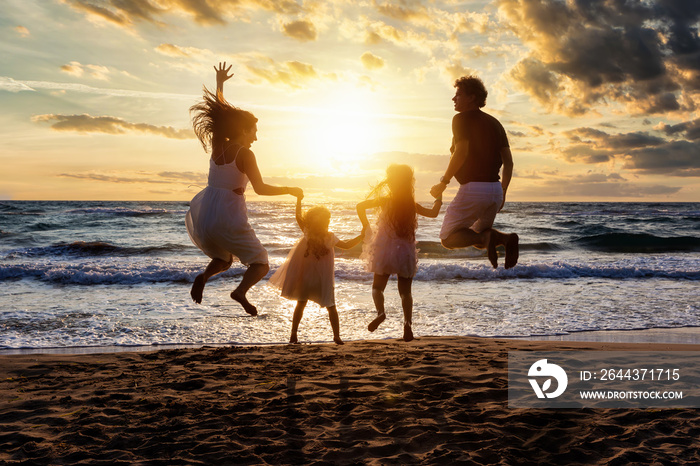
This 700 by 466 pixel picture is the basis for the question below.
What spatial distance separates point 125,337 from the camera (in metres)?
7.74

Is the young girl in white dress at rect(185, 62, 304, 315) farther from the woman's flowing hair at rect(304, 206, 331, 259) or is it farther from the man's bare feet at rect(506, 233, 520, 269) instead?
the man's bare feet at rect(506, 233, 520, 269)

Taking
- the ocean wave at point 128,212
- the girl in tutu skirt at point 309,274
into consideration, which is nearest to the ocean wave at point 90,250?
the girl in tutu skirt at point 309,274

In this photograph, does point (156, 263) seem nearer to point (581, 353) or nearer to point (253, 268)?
point (253, 268)

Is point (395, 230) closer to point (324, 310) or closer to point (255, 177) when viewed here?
point (255, 177)

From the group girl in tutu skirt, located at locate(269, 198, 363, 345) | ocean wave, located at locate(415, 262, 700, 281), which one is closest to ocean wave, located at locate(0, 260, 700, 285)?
ocean wave, located at locate(415, 262, 700, 281)

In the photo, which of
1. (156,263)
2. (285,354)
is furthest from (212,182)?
(156,263)

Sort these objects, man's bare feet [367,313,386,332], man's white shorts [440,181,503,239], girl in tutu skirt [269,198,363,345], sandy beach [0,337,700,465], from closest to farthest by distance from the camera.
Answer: sandy beach [0,337,700,465] < man's white shorts [440,181,503,239] < man's bare feet [367,313,386,332] < girl in tutu skirt [269,198,363,345]

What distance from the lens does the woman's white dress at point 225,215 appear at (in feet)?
16.3

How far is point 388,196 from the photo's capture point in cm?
619

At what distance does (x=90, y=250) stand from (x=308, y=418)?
2088 cm

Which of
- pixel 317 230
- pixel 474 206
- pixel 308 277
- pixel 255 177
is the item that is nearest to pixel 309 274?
pixel 308 277

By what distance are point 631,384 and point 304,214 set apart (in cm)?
417

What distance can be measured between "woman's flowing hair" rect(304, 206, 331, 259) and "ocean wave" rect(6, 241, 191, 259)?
54.4 feet

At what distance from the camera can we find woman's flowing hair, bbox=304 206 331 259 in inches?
253
